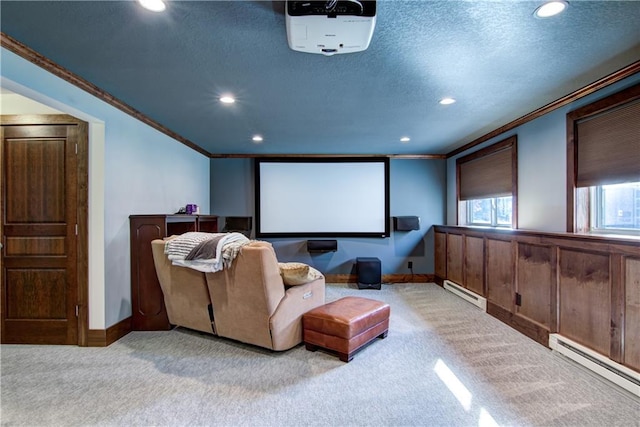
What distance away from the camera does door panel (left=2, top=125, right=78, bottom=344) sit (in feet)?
9.30

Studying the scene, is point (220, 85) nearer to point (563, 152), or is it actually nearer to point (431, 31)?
point (431, 31)

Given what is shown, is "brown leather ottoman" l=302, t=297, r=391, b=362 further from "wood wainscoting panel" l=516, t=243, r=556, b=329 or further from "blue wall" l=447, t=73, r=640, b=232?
"blue wall" l=447, t=73, r=640, b=232

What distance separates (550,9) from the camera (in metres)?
1.58

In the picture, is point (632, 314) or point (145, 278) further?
point (145, 278)

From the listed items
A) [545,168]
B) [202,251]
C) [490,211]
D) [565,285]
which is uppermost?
[545,168]

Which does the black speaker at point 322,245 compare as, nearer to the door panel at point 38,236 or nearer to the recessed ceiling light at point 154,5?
the door panel at point 38,236

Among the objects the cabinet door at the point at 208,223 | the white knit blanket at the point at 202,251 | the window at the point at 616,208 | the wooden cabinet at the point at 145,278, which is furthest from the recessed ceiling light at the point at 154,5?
the window at the point at 616,208

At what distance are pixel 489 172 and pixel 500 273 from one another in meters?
1.48

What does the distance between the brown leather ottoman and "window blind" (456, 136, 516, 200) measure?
2.43 metres

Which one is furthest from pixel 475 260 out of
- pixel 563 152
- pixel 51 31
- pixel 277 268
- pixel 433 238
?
pixel 51 31

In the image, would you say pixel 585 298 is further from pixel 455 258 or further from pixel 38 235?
pixel 38 235

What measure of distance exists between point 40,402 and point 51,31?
245 cm

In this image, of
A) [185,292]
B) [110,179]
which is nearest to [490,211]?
[185,292]

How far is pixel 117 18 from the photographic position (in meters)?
1.67
